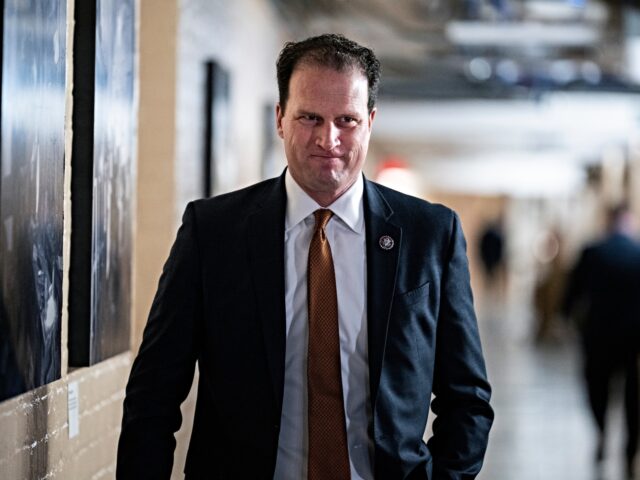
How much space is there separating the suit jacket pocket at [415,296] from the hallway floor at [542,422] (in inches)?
174

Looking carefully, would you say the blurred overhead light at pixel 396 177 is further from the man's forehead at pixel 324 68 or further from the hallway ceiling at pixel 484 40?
the man's forehead at pixel 324 68

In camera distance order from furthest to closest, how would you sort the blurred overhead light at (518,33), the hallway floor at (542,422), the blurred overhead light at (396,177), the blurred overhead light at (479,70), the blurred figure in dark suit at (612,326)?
the blurred overhead light at (479,70), the blurred overhead light at (396,177), the blurred overhead light at (518,33), the blurred figure in dark suit at (612,326), the hallway floor at (542,422)

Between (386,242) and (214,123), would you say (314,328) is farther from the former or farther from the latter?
(214,123)

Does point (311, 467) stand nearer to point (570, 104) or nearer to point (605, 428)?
point (605, 428)

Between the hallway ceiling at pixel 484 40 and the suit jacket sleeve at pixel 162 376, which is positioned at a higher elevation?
the hallway ceiling at pixel 484 40

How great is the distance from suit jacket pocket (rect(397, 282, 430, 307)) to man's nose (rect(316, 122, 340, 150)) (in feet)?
1.07

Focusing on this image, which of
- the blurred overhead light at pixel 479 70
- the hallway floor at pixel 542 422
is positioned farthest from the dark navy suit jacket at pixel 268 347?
the blurred overhead light at pixel 479 70

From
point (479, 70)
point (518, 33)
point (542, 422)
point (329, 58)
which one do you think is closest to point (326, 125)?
point (329, 58)

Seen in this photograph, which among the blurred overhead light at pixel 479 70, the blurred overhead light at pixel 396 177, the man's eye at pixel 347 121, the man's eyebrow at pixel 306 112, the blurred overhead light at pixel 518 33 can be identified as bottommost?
the blurred overhead light at pixel 396 177

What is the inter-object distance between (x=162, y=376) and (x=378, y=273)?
1.52ft

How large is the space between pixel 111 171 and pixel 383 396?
1.14 meters

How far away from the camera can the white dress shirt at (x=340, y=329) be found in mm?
2207

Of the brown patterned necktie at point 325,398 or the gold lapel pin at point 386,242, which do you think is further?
the gold lapel pin at point 386,242

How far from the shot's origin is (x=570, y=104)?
14.0 metres
